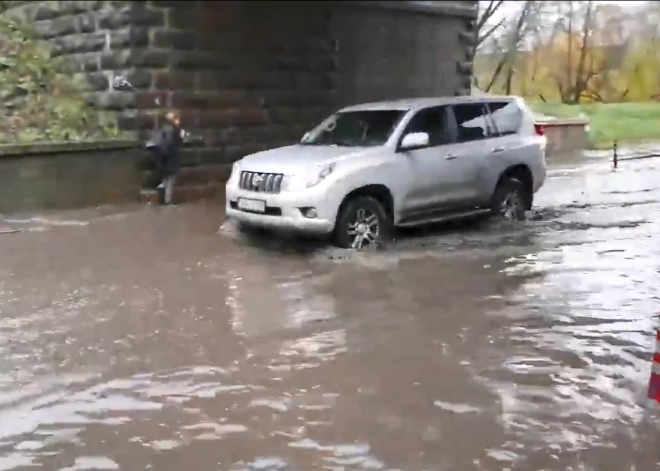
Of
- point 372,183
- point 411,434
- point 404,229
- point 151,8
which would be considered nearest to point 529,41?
point 404,229

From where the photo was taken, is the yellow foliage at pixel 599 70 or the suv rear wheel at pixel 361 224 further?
the suv rear wheel at pixel 361 224

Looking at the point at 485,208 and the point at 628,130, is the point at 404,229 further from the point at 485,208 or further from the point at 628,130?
the point at 628,130

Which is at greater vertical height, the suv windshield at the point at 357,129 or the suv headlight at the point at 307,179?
the suv windshield at the point at 357,129

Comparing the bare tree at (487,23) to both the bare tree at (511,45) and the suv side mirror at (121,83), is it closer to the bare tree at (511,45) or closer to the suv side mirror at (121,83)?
the bare tree at (511,45)

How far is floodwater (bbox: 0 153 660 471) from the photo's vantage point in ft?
13.9

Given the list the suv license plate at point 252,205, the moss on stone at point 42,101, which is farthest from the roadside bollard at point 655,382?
the moss on stone at point 42,101

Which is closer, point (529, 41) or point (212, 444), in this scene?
point (212, 444)

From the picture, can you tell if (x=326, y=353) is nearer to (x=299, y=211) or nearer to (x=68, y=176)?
(x=299, y=211)

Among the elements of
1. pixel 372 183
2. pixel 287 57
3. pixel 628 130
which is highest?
pixel 287 57

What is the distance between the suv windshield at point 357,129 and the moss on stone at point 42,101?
12.8 ft

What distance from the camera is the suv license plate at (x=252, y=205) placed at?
9023mm

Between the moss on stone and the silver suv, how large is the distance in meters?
4.10

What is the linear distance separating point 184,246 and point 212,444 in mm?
5455

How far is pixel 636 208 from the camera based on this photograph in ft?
39.6
